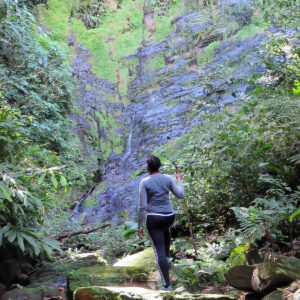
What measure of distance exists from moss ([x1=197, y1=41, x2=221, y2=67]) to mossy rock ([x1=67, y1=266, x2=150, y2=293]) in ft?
42.6

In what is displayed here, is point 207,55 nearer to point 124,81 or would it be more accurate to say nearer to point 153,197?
point 124,81

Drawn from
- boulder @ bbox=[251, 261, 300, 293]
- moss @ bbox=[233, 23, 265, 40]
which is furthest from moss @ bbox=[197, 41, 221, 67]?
boulder @ bbox=[251, 261, 300, 293]

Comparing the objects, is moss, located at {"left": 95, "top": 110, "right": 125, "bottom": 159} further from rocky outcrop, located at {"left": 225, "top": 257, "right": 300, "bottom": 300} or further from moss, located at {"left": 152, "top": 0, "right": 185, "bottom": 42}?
rocky outcrop, located at {"left": 225, "top": 257, "right": 300, "bottom": 300}

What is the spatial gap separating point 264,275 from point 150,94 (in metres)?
14.1

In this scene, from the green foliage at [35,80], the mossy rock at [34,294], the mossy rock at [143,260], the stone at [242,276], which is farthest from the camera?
the green foliage at [35,80]

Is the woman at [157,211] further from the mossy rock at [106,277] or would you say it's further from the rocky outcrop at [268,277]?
the rocky outcrop at [268,277]

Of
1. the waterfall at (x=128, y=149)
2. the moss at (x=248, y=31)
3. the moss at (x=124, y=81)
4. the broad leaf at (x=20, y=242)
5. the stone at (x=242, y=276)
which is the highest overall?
the moss at (x=248, y=31)

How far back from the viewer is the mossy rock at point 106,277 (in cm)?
375

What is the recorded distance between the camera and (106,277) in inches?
155

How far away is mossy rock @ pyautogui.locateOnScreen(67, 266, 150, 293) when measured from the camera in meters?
3.75

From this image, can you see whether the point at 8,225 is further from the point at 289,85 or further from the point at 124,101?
the point at 124,101

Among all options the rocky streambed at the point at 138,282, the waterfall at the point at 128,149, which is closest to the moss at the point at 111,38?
the waterfall at the point at 128,149

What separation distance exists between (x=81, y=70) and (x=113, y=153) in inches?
186

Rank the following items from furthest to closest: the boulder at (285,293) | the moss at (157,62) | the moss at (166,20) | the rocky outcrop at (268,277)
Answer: the moss at (166,20)
the moss at (157,62)
the rocky outcrop at (268,277)
the boulder at (285,293)
